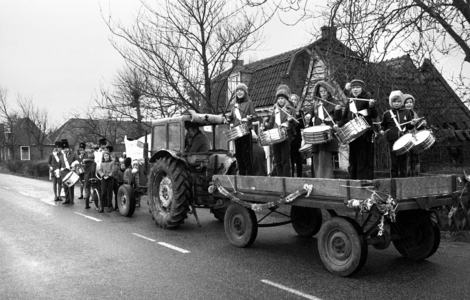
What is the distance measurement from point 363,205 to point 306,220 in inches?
124

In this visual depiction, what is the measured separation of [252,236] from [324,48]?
4.63 meters

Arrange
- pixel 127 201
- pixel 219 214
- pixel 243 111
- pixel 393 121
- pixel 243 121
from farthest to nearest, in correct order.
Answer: pixel 127 201 < pixel 219 214 < pixel 243 111 < pixel 243 121 < pixel 393 121

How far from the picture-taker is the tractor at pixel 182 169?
29.8ft

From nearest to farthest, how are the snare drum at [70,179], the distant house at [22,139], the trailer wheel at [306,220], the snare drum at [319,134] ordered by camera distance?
the snare drum at [319,134]
the trailer wheel at [306,220]
the snare drum at [70,179]
the distant house at [22,139]

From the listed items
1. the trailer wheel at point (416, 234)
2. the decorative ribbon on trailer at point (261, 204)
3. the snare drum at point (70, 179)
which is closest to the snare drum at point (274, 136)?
the decorative ribbon on trailer at point (261, 204)

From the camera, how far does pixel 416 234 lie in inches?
259

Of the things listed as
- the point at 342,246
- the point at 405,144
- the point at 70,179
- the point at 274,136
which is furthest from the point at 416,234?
the point at 70,179

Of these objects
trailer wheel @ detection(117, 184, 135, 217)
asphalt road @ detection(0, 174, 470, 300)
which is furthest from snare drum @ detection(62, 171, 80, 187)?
asphalt road @ detection(0, 174, 470, 300)

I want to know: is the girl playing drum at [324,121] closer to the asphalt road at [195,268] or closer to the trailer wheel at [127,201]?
the asphalt road at [195,268]

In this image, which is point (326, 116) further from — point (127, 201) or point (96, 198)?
point (96, 198)

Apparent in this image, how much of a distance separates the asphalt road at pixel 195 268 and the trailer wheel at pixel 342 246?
156 millimetres

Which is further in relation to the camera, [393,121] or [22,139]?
[22,139]

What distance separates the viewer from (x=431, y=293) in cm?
506

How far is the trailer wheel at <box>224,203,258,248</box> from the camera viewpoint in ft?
24.3
